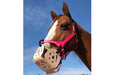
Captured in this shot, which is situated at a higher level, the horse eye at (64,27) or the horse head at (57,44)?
the horse eye at (64,27)

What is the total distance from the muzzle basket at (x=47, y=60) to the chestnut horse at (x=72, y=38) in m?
0.13

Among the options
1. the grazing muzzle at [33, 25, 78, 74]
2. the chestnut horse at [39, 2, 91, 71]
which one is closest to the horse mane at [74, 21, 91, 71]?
the chestnut horse at [39, 2, 91, 71]

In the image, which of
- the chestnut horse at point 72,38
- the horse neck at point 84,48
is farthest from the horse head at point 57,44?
the horse neck at point 84,48

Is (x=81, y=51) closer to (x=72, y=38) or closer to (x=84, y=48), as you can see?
(x=84, y=48)

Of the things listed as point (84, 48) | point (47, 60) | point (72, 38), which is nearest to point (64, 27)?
point (72, 38)

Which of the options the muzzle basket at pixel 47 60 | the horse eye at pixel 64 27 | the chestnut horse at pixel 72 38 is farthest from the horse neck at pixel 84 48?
the muzzle basket at pixel 47 60

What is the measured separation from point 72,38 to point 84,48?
280 millimetres

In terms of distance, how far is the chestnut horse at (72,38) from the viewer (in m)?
2.57

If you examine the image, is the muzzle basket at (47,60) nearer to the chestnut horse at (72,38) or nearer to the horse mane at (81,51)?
the chestnut horse at (72,38)

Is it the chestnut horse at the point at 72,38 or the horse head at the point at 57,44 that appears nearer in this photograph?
the horse head at the point at 57,44

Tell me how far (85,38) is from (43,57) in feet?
2.90
